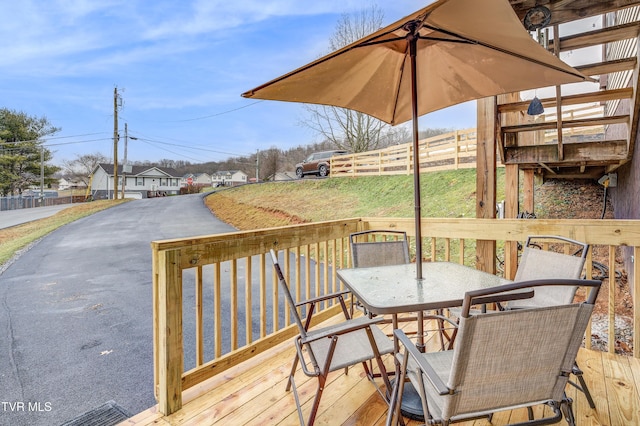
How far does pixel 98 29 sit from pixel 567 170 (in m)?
14.0

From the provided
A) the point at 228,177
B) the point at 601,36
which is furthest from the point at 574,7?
the point at 228,177

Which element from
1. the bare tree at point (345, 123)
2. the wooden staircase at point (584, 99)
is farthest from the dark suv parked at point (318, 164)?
the wooden staircase at point (584, 99)

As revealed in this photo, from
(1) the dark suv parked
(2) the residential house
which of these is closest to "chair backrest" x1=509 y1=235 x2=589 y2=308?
(1) the dark suv parked

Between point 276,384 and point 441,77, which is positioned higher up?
point 441,77

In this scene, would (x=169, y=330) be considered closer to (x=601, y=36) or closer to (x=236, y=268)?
(x=236, y=268)

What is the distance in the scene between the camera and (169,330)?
1.77 meters

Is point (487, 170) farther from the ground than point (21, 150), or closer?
closer

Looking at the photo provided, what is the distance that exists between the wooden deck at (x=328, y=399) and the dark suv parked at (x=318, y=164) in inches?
554

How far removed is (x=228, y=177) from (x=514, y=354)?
38.9 m

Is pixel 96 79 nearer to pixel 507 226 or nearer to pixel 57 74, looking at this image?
pixel 57 74

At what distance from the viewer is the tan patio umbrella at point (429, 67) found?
63.5 inches

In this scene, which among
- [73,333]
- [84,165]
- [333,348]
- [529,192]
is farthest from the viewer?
[84,165]

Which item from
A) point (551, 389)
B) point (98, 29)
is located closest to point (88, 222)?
point (98, 29)

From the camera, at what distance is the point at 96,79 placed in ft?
64.3
